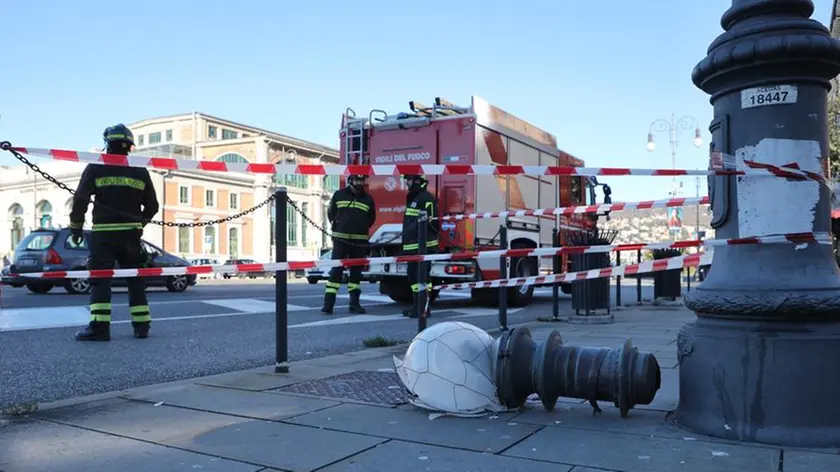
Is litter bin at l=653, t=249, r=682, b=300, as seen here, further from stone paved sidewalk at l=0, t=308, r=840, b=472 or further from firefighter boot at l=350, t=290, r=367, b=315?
stone paved sidewalk at l=0, t=308, r=840, b=472

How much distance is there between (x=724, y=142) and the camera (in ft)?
11.0

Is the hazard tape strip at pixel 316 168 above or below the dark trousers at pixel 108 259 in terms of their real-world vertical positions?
above

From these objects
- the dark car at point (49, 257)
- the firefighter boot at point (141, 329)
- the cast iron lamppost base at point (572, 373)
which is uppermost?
the dark car at point (49, 257)

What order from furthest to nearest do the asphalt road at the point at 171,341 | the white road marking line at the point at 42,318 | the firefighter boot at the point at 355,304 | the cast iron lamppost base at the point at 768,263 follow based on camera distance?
the firefighter boot at the point at 355,304 < the white road marking line at the point at 42,318 < the asphalt road at the point at 171,341 < the cast iron lamppost base at the point at 768,263

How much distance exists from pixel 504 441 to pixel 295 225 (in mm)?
66802

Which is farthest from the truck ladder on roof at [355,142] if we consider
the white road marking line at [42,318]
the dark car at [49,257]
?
the dark car at [49,257]

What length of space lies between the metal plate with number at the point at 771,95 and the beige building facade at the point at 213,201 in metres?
51.1

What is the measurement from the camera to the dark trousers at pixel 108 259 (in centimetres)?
674

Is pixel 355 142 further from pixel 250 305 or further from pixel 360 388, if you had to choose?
pixel 360 388

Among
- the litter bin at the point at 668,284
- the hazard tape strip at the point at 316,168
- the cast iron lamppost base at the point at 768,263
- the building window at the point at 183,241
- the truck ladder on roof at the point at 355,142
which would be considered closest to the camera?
the cast iron lamppost base at the point at 768,263

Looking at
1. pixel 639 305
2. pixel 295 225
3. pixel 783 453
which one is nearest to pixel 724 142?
pixel 783 453

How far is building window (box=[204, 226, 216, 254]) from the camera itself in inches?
2437

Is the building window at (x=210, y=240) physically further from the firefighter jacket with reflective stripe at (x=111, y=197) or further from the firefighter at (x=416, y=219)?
the firefighter jacket with reflective stripe at (x=111, y=197)

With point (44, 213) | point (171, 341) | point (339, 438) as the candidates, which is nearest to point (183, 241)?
point (44, 213)
